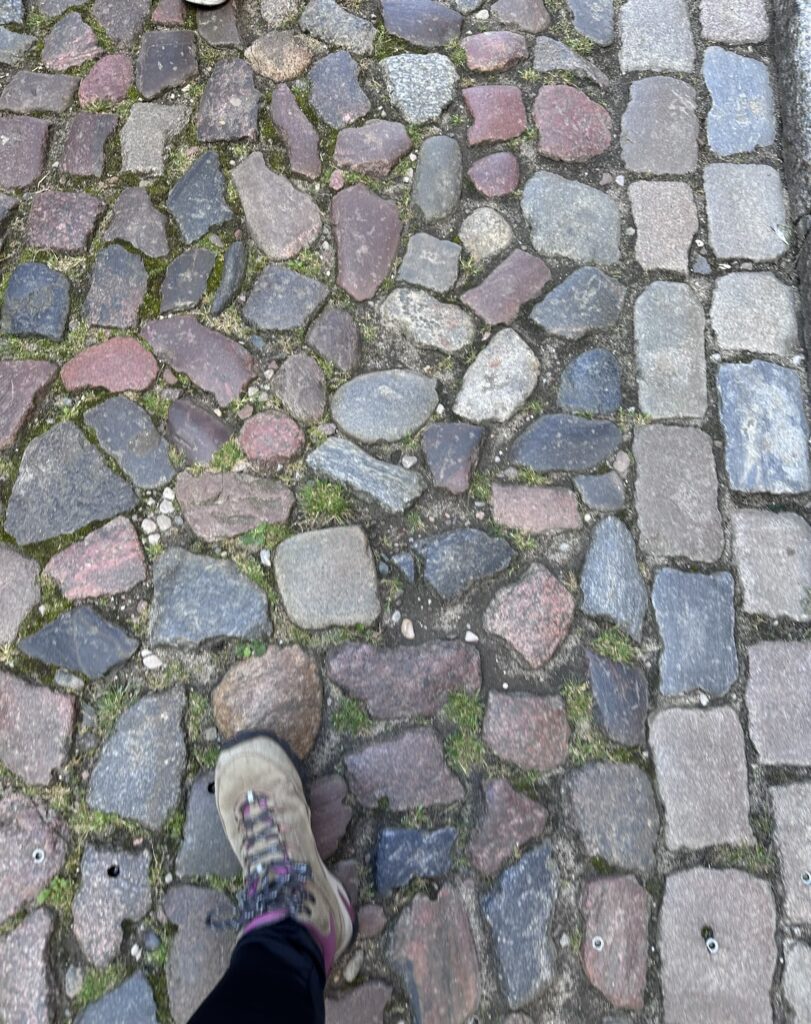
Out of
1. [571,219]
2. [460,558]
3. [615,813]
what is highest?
[571,219]

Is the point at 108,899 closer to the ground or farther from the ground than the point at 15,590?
closer to the ground

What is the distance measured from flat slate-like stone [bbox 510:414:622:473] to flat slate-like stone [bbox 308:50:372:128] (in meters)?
1.14

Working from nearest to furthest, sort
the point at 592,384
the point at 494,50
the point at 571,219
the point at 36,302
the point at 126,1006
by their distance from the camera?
the point at 126,1006, the point at 592,384, the point at 36,302, the point at 571,219, the point at 494,50

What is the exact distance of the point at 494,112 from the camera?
261 centimetres

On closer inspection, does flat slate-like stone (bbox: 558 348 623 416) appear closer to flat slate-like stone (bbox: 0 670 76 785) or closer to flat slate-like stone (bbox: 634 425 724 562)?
flat slate-like stone (bbox: 634 425 724 562)

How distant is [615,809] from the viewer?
6.08 feet

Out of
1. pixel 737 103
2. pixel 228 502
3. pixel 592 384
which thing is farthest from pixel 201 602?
pixel 737 103

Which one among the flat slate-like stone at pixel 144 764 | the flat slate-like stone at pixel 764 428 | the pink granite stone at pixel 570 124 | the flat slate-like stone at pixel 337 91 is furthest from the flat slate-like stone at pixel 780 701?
the flat slate-like stone at pixel 337 91

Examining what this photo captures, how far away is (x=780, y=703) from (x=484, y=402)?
0.97 m

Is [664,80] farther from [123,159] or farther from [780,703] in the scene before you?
[780,703]

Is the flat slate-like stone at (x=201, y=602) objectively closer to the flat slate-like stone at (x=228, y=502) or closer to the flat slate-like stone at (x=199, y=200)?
the flat slate-like stone at (x=228, y=502)

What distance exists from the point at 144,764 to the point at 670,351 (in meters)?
1.61

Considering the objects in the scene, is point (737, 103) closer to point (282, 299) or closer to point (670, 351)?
point (670, 351)

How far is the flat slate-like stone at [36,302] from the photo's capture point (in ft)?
7.63
